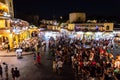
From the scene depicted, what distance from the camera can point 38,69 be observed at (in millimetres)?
18875

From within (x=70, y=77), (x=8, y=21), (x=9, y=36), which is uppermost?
(x=8, y=21)

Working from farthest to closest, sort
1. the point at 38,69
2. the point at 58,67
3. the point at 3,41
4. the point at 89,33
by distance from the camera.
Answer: the point at 89,33, the point at 3,41, the point at 38,69, the point at 58,67

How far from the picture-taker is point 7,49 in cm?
2811

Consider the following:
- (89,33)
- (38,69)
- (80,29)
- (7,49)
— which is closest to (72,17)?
(80,29)

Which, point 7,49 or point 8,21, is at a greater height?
point 8,21

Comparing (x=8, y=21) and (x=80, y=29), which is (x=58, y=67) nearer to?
(x=8, y=21)

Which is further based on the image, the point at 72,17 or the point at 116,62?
the point at 72,17

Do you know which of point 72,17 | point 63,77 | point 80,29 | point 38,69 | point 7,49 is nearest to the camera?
point 63,77

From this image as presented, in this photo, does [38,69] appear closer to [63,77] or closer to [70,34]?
[63,77]

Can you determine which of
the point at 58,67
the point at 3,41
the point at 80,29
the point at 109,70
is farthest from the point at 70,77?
the point at 80,29

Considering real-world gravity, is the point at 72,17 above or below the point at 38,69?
above

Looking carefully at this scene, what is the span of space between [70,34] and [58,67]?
3139 centimetres

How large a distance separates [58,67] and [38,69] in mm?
2301

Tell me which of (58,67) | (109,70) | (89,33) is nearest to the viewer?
(109,70)
